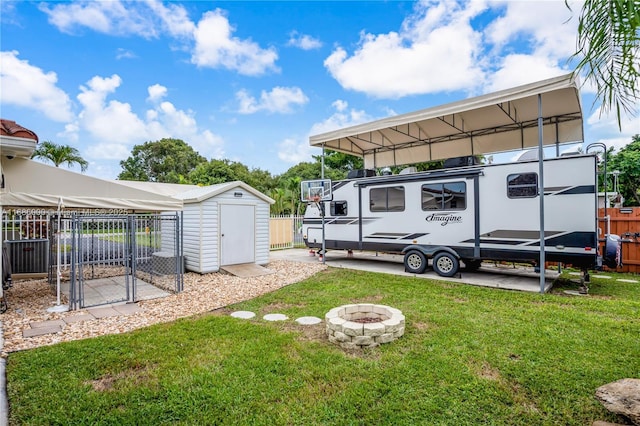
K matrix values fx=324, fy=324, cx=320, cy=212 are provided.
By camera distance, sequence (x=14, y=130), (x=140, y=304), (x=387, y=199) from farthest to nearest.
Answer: (x=387, y=199) < (x=140, y=304) < (x=14, y=130)

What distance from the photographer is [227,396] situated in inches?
117

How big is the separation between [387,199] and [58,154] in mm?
18848

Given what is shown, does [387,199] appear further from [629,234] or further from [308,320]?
[629,234]

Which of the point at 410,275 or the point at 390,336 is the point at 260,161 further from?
the point at 390,336

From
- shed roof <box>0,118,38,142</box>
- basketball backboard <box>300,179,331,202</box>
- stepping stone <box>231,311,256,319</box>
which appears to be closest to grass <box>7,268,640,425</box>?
stepping stone <box>231,311,256,319</box>

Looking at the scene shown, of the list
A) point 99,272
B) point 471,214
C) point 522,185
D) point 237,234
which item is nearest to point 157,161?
point 99,272

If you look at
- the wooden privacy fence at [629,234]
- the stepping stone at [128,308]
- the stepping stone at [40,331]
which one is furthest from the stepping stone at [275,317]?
the wooden privacy fence at [629,234]

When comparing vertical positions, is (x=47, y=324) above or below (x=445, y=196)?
below

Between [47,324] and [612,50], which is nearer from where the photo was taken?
[612,50]

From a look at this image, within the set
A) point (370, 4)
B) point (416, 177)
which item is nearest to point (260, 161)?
point (370, 4)

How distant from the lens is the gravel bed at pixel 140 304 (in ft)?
15.2

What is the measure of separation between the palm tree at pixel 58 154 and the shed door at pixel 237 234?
14.9 metres

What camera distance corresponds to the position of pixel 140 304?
6.24 metres

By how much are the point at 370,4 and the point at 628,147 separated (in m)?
19.9
